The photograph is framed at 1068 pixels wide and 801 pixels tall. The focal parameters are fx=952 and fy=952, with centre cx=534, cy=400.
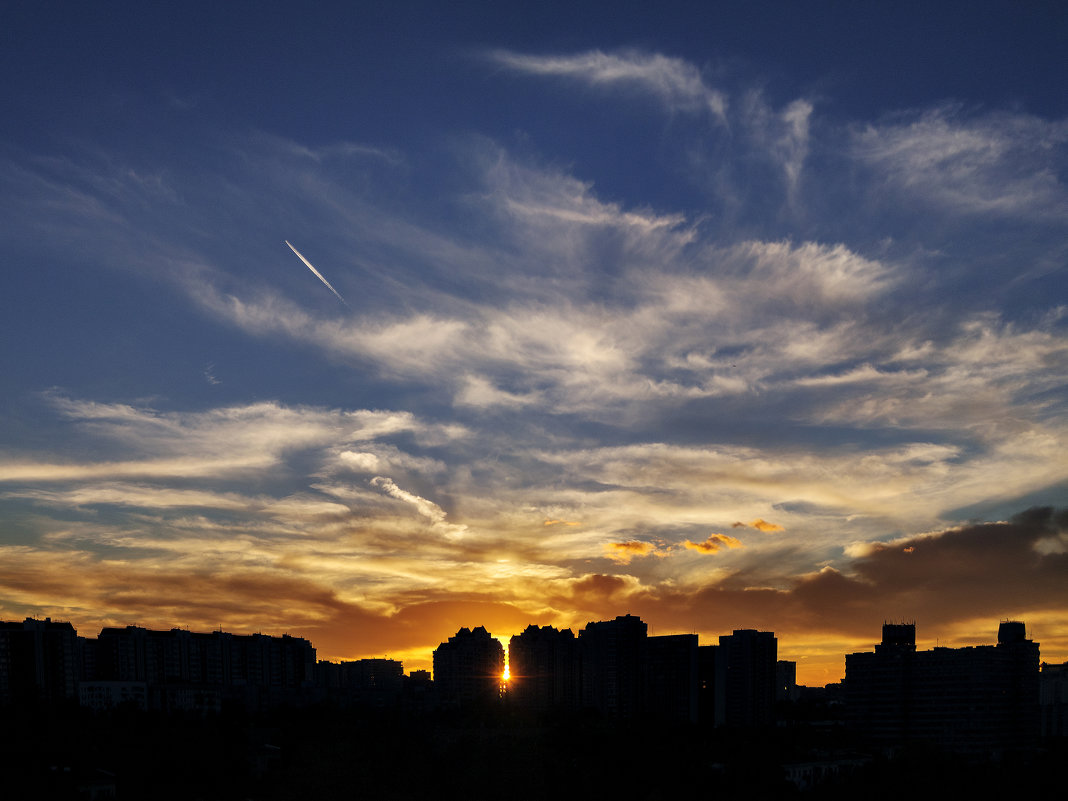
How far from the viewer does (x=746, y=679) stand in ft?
223

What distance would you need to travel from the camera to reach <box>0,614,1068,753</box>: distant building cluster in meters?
58.7

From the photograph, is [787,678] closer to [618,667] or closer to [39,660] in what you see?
[618,667]

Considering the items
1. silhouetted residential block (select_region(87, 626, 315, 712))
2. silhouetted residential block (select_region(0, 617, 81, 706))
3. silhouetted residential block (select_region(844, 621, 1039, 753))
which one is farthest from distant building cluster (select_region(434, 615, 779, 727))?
silhouetted residential block (select_region(0, 617, 81, 706))

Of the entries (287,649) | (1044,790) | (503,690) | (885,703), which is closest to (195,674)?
(287,649)

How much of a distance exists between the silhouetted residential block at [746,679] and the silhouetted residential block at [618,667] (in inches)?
229

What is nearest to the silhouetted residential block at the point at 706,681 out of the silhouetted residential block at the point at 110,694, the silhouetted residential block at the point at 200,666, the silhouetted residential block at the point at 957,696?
the silhouetted residential block at the point at 957,696

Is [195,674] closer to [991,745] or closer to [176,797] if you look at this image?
[176,797]

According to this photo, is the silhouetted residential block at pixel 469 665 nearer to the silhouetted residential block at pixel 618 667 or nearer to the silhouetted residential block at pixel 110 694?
the silhouetted residential block at pixel 618 667

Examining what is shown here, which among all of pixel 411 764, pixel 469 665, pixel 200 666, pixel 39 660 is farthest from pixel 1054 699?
pixel 39 660

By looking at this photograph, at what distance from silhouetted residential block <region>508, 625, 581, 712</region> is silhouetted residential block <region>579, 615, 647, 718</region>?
7.63 ft

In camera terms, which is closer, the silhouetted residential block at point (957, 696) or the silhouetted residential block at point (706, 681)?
the silhouetted residential block at point (957, 696)

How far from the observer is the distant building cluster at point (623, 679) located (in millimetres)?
58688

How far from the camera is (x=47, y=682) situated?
57.6 meters

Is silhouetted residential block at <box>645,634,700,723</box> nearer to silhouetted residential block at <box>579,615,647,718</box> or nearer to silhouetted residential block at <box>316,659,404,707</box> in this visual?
silhouetted residential block at <box>579,615,647,718</box>
